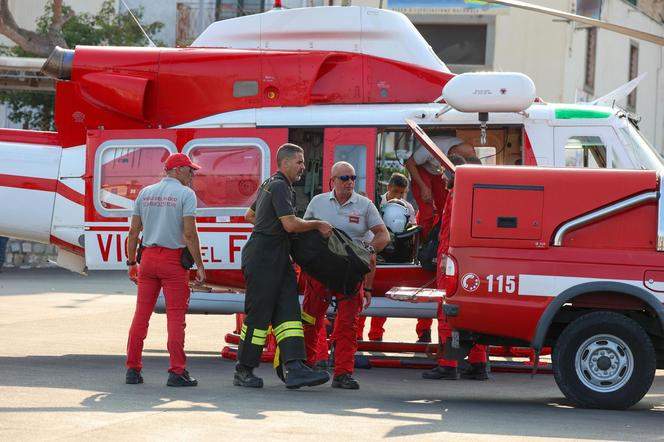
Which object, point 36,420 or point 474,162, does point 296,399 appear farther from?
point 474,162

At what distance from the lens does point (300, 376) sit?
9.97 m

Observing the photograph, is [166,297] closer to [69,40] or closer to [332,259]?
[332,259]

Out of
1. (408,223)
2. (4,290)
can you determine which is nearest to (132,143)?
(408,223)

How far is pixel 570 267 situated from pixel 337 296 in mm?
1955

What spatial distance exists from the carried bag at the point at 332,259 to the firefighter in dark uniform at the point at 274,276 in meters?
0.08

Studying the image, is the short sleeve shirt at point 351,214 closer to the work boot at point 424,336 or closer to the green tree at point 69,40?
the work boot at point 424,336

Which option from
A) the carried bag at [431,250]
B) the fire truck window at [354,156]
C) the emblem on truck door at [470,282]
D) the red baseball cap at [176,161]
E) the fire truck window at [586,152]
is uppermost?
the fire truck window at [586,152]

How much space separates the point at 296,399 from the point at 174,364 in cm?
114

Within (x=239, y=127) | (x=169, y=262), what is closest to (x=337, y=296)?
(x=169, y=262)

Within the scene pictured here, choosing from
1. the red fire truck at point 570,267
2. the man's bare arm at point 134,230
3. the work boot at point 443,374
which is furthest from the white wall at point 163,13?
the red fire truck at point 570,267

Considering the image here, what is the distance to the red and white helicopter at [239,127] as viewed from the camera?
40.7 ft

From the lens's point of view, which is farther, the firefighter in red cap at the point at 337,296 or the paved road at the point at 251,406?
the firefighter in red cap at the point at 337,296

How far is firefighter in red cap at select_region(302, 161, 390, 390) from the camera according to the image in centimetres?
1037

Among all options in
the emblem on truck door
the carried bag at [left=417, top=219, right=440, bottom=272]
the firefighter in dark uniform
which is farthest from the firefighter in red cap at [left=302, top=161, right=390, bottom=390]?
the carried bag at [left=417, top=219, right=440, bottom=272]
